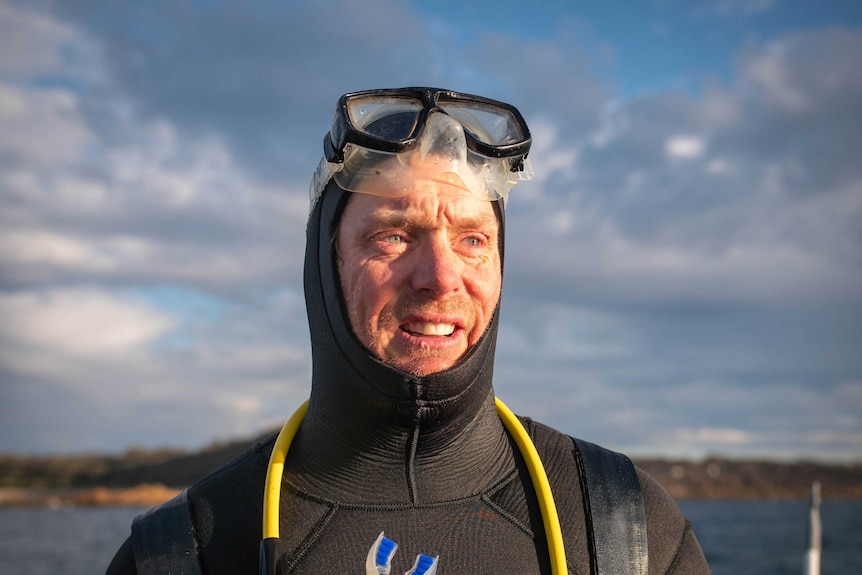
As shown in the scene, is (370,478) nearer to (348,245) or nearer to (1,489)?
(348,245)

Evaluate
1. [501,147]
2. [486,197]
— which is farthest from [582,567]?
[501,147]

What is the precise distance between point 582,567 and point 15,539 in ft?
145

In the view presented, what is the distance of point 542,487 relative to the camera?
2.76 m

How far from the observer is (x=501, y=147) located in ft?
9.75

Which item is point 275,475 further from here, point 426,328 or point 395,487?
point 426,328

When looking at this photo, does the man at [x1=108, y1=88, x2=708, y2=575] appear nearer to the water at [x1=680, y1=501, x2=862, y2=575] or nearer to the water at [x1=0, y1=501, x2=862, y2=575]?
the water at [x1=0, y1=501, x2=862, y2=575]

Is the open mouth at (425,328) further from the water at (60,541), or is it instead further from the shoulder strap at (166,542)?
the water at (60,541)

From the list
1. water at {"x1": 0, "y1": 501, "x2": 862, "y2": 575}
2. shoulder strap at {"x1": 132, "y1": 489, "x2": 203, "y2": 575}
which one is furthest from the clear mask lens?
water at {"x1": 0, "y1": 501, "x2": 862, "y2": 575}

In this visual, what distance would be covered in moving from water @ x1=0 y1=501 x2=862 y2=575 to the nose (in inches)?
828

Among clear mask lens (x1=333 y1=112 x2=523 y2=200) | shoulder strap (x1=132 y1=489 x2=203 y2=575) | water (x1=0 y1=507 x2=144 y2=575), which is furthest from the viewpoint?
water (x1=0 y1=507 x2=144 y2=575)

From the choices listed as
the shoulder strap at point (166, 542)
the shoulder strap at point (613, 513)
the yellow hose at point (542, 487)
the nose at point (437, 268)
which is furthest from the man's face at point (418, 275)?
the shoulder strap at point (166, 542)

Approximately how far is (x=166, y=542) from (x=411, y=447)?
0.83m

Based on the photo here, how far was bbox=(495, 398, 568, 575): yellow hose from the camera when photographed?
259 centimetres

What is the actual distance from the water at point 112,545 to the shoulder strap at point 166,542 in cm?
2126
